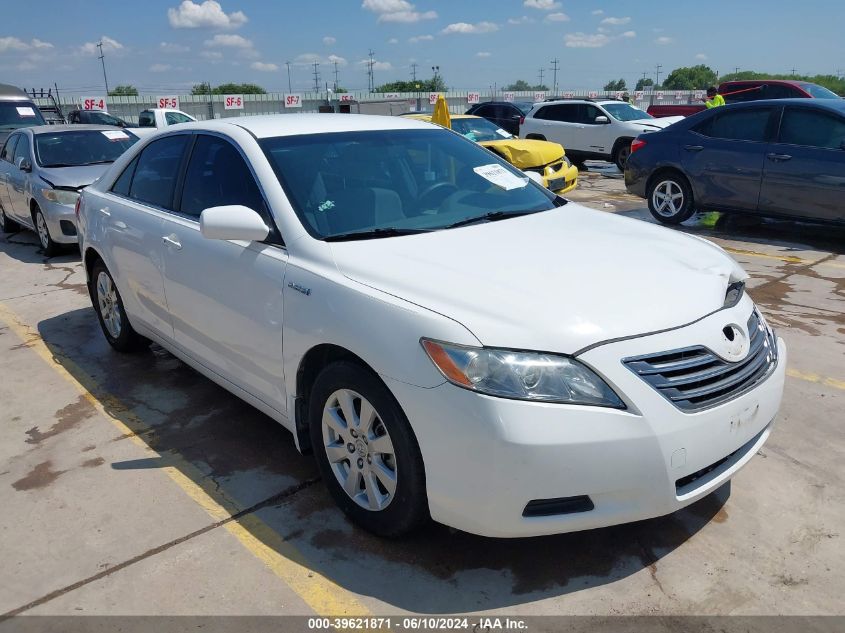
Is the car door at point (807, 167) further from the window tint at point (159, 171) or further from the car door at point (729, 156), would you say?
the window tint at point (159, 171)

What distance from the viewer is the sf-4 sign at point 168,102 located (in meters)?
30.1

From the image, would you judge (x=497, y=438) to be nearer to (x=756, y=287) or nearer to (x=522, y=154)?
(x=756, y=287)

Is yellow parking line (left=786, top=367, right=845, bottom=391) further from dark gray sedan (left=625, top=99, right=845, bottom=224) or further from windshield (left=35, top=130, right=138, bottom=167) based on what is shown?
windshield (left=35, top=130, right=138, bottom=167)

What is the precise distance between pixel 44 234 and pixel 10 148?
2.05 metres

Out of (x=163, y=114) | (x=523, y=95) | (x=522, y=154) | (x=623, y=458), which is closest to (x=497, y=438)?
(x=623, y=458)

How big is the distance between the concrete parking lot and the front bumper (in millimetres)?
344

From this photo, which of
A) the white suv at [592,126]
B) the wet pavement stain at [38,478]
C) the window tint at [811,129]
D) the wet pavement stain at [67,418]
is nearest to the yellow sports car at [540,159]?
the window tint at [811,129]

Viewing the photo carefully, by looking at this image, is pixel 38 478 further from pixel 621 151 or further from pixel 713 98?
pixel 713 98

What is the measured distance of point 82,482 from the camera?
11.4 ft

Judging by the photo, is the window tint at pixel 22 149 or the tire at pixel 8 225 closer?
the window tint at pixel 22 149

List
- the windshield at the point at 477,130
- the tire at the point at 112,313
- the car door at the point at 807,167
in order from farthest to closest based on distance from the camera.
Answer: the windshield at the point at 477,130 < the car door at the point at 807,167 < the tire at the point at 112,313

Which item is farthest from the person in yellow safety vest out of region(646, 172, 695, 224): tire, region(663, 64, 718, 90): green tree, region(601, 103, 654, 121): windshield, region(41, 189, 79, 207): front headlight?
region(663, 64, 718, 90): green tree

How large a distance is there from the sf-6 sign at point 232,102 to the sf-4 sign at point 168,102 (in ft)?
8.46

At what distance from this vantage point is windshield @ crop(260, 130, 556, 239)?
325 centimetres
